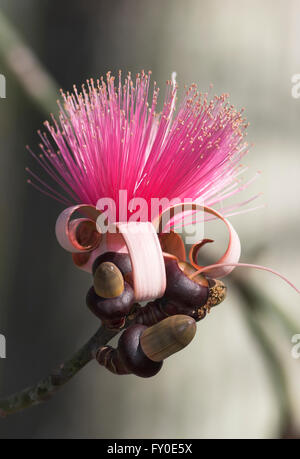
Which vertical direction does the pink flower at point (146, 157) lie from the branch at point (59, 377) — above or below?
above

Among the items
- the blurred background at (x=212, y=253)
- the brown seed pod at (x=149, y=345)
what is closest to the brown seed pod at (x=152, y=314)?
the brown seed pod at (x=149, y=345)

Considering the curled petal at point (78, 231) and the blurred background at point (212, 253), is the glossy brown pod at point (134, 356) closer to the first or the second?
the curled petal at point (78, 231)

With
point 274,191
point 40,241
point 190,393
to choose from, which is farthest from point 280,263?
point 40,241

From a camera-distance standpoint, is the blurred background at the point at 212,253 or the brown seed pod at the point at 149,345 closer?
the brown seed pod at the point at 149,345

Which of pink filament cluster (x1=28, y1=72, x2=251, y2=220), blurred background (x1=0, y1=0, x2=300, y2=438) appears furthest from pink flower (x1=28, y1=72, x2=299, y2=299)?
blurred background (x1=0, y1=0, x2=300, y2=438)

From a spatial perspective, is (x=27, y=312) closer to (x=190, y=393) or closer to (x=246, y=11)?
(x=190, y=393)

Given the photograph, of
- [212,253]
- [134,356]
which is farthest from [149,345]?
[212,253]

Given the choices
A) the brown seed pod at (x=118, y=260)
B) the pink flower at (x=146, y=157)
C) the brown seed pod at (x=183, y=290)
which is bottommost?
the brown seed pod at (x=183, y=290)
